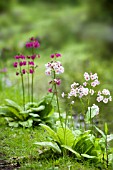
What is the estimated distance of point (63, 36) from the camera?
15945mm

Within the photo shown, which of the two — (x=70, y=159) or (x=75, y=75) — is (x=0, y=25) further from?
(x=70, y=159)

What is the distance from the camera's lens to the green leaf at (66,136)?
167 inches

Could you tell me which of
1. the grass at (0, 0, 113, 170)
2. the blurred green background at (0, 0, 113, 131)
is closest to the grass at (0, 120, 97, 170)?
the grass at (0, 0, 113, 170)

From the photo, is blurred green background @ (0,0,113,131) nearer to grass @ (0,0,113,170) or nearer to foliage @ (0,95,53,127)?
grass @ (0,0,113,170)

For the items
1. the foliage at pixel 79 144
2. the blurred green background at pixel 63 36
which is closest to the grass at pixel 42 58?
the blurred green background at pixel 63 36

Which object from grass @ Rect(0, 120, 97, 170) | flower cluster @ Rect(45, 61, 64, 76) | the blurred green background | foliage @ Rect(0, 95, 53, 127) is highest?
the blurred green background

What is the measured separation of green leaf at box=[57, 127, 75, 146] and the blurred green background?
2.13 meters

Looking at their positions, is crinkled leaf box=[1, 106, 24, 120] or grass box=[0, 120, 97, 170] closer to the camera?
grass box=[0, 120, 97, 170]

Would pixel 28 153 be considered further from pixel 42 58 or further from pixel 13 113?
pixel 42 58

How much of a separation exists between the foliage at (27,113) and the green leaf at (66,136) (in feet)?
2.74

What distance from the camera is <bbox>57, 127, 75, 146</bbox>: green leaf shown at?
4.23 metres

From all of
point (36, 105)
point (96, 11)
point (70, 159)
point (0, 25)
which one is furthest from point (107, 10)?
point (70, 159)

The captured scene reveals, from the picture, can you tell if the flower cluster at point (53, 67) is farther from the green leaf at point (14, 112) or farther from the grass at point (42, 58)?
the green leaf at point (14, 112)

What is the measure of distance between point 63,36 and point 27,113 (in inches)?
435
